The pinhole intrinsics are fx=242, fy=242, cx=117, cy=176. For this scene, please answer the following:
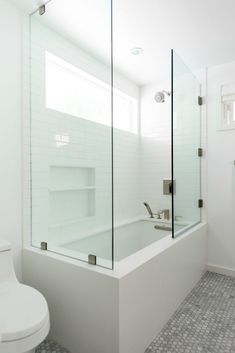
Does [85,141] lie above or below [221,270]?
above

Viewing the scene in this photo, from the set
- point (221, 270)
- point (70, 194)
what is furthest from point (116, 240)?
point (221, 270)

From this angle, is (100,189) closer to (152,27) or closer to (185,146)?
(185,146)

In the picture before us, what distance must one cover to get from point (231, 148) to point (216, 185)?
452mm

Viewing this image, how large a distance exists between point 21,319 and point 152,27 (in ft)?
7.65

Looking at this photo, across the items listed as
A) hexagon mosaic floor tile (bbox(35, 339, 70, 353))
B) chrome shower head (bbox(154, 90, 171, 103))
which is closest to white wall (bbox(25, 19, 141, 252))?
hexagon mosaic floor tile (bbox(35, 339, 70, 353))

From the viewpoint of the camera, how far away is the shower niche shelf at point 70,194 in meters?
2.16

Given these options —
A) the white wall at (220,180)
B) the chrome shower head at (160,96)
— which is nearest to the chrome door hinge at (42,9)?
the chrome shower head at (160,96)

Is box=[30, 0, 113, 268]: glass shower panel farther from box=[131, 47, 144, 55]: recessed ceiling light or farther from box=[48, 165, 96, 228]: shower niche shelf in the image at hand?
box=[131, 47, 144, 55]: recessed ceiling light

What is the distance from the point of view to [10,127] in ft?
6.20

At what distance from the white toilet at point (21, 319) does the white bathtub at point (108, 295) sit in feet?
0.79

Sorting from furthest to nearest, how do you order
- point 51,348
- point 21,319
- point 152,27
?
point 152,27 → point 51,348 → point 21,319

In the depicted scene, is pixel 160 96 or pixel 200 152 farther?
pixel 160 96

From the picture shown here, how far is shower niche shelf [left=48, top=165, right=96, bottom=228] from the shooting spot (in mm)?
2156

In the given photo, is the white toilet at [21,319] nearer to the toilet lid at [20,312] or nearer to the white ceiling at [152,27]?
the toilet lid at [20,312]
